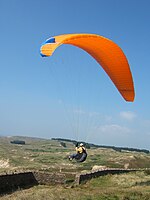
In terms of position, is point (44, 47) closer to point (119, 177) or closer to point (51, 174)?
point (51, 174)

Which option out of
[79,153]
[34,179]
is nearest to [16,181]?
[34,179]

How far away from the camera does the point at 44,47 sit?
47.0 ft

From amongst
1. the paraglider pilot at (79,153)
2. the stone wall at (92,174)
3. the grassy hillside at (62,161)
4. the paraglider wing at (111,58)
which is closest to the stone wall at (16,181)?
the stone wall at (92,174)

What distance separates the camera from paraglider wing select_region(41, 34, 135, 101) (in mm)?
16831

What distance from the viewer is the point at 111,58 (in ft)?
60.3

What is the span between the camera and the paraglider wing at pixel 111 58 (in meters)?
16.8

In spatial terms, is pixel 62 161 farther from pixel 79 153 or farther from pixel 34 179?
pixel 79 153

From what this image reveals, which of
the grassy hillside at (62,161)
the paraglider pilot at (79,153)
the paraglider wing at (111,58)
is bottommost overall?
the grassy hillside at (62,161)

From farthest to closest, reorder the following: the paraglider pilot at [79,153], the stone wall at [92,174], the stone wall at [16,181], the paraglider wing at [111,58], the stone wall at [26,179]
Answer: the stone wall at [92,174] → the stone wall at [26,179] → the stone wall at [16,181] → the paraglider pilot at [79,153] → the paraglider wing at [111,58]

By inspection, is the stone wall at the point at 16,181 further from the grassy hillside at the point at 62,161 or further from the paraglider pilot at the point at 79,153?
the grassy hillside at the point at 62,161

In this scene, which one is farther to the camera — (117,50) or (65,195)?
(117,50)

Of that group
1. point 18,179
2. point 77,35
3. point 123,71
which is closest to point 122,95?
point 123,71

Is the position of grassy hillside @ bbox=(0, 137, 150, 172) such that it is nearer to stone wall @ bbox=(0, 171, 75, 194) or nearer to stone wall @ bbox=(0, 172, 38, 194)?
stone wall @ bbox=(0, 171, 75, 194)

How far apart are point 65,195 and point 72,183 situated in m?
6.10
